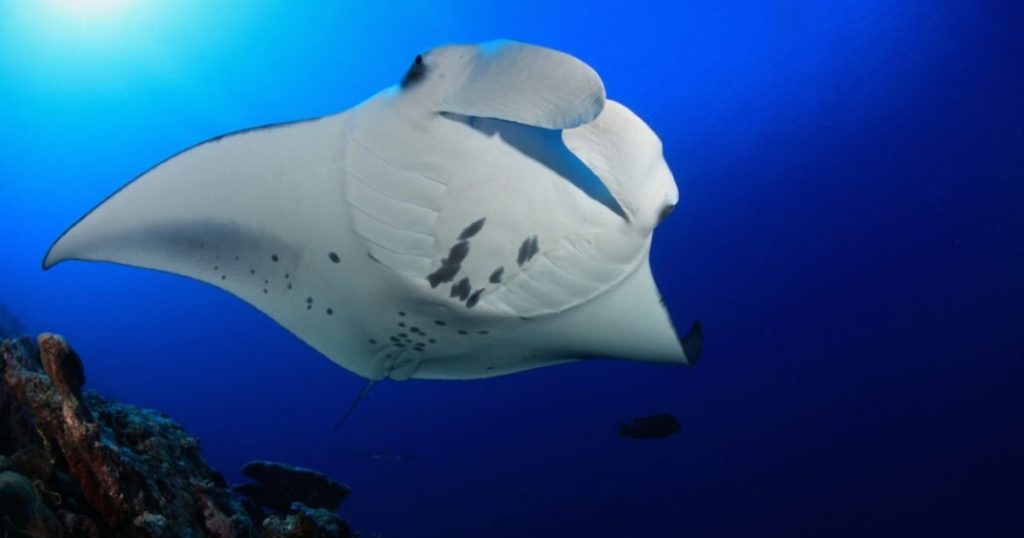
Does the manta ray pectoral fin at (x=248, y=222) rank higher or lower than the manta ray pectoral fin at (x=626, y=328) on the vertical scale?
lower

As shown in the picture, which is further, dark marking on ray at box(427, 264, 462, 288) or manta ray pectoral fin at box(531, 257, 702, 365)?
manta ray pectoral fin at box(531, 257, 702, 365)

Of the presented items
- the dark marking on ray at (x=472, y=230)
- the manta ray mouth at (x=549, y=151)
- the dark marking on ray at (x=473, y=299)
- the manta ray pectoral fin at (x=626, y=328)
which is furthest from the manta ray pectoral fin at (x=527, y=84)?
the manta ray pectoral fin at (x=626, y=328)

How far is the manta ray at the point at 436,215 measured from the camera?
1518 mm

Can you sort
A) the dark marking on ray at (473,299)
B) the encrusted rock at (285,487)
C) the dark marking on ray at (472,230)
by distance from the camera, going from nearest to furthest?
the dark marking on ray at (472,230) → the dark marking on ray at (473,299) → the encrusted rock at (285,487)

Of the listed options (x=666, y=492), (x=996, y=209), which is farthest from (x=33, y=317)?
(x=996, y=209)

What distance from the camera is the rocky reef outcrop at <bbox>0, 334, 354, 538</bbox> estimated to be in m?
1.68

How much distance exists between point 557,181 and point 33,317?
25370mm

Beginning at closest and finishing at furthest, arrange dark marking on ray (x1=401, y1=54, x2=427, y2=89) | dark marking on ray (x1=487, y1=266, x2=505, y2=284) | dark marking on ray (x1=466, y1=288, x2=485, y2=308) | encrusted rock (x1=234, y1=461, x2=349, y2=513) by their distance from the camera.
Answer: dark marking on ray (x1=401, y1=54, x2=427, y2=89)
dark marking on ray (x1=487, y1=266, x2=505, y2=284)
dark marking on ray (x1=466, y1=288, x2=485, y2=308)
encrusted rock (x1=234, y1=461, x2=349, y2=513)

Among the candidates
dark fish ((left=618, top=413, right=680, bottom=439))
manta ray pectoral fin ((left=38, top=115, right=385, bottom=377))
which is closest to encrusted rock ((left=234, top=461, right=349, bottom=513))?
manta ray pectoral fin ((left=38, top=115, right=385, bottom=377))

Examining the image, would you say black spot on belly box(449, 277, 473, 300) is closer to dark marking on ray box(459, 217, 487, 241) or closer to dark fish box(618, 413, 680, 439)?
dark marking on ray box(459, 217, 487, 241)

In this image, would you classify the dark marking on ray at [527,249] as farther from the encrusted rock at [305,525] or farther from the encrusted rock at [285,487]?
the encrusted rock at [285,487]

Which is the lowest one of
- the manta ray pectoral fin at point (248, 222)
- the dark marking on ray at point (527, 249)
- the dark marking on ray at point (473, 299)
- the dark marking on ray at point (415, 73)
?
the manta ray pectoral fin at point (248, 222)

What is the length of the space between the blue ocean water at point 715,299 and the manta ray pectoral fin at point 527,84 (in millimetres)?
7367

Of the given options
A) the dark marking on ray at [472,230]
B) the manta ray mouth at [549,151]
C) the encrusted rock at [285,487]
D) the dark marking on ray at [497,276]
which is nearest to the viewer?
the manta ray mouth at [549,151]
